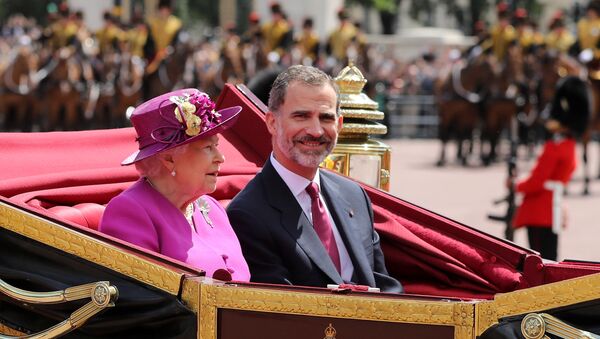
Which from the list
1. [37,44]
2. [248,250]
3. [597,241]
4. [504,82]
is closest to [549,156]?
[597,241]

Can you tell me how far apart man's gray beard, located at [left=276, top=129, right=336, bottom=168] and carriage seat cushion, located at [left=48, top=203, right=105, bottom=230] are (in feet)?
2.06

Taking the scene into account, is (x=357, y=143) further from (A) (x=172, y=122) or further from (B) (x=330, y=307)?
(B) (x=330, y=307)

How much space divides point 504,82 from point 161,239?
17.5 metres

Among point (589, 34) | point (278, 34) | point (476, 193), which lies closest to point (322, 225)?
point (476, 193)

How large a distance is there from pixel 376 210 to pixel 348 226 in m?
0.40

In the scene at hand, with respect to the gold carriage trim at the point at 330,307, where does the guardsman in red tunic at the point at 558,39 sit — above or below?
above

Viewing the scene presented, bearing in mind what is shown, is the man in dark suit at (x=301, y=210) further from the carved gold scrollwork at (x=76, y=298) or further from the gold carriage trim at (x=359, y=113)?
the gold carriage trim at (x=359, y=113)

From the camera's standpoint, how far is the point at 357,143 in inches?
219

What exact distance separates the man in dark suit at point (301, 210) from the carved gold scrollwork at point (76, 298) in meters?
0.71

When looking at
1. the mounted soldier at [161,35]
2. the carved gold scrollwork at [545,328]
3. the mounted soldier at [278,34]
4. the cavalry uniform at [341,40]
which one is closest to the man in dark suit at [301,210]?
the carved gold scrollwork at [545,328]

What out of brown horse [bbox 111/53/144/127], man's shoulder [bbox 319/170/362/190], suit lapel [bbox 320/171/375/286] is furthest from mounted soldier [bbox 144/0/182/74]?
suit lapel [bbox 320/171/375/286]

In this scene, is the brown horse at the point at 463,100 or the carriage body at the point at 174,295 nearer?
the carriage body at the point at 174,295

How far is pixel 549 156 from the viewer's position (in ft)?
27.7

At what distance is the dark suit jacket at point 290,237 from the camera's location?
12.9ft
